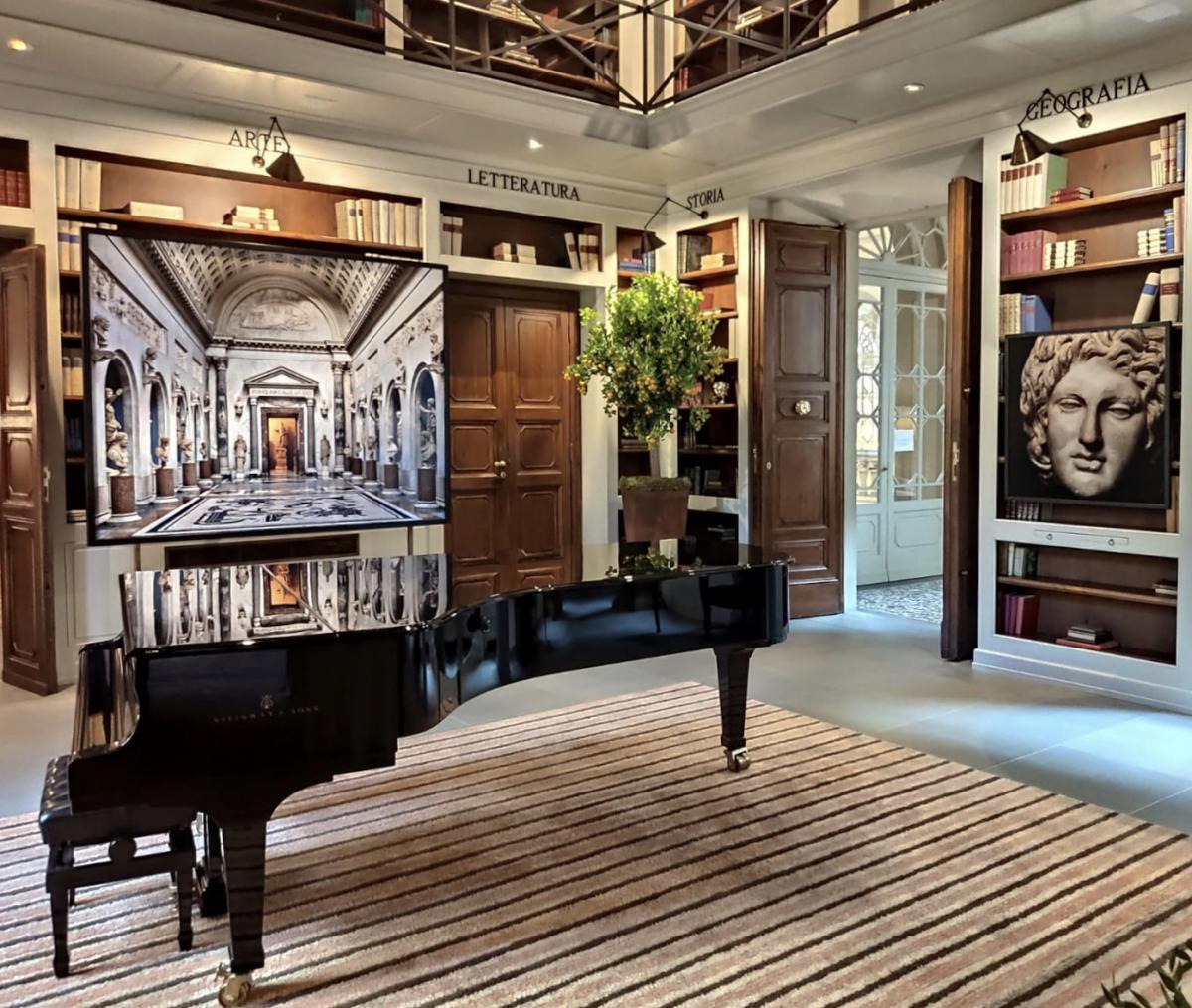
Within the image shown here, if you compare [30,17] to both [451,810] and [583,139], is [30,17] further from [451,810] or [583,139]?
[451,810]

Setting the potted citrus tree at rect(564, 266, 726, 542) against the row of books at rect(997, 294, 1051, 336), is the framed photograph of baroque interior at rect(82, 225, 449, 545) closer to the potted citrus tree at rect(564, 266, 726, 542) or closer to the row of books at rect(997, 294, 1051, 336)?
the potted citrus tree at rect(564, 266, 726, 542)

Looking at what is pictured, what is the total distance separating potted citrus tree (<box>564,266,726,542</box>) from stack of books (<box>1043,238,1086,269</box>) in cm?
196

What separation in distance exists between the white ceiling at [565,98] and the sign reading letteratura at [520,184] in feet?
0.29

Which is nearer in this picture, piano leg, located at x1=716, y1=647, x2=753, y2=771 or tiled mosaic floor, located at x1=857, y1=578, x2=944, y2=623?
piano leg, located at x1=716, y1=647, x2=753, y2=771

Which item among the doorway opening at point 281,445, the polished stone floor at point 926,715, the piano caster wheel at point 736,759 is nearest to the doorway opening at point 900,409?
the polished stone floor at point 926,715

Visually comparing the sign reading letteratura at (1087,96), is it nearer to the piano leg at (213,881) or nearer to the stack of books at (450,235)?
the stack of books at (450,235)

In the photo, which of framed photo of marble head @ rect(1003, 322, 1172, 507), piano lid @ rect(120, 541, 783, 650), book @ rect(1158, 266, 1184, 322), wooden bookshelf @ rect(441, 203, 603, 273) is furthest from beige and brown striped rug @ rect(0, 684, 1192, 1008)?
wooden bookshelf @ rect(441, 203, 603, 273)

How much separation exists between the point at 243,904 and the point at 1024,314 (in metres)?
4.62

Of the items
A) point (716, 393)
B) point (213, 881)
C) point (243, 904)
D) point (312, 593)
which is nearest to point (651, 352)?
point (716, 393)

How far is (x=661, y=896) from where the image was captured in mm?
2809

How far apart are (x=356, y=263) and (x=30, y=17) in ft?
6.39

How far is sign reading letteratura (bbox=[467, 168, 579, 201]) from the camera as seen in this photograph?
6.29 metres

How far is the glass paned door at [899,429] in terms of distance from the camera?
8.11 metres

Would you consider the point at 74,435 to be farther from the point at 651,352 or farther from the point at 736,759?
the point at 736,759
